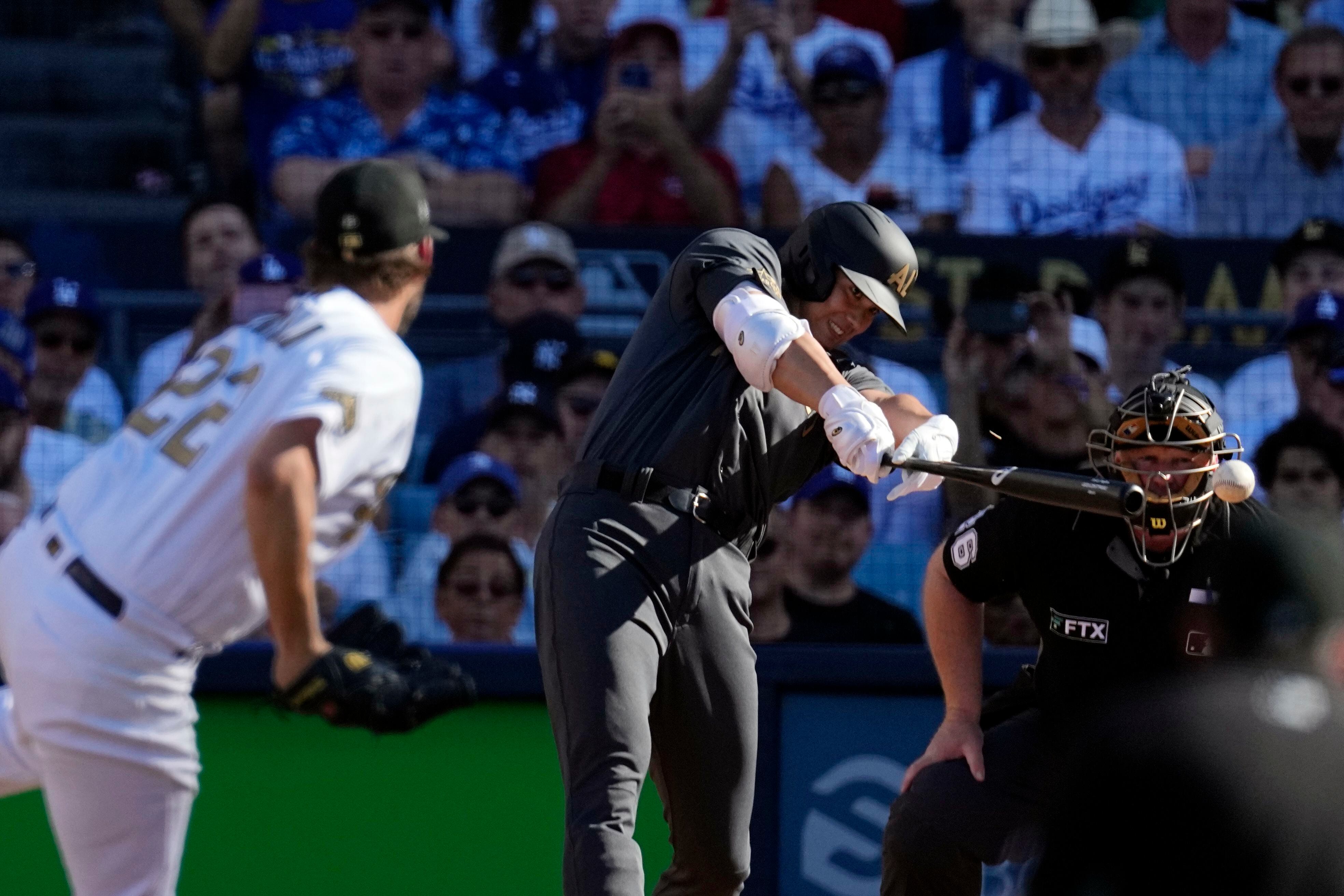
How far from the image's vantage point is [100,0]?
285 inches

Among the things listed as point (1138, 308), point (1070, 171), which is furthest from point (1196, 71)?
point (1138, 308)

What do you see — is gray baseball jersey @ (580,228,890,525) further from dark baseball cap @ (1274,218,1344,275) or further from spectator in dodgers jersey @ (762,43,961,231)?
dark baseball cap @ (1274,218,1344,275)

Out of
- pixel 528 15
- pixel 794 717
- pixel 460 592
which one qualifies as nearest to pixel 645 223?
pixel 528 15

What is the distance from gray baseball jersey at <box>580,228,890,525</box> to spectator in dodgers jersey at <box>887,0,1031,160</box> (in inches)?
121

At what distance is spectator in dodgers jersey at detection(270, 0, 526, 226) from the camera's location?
6219mm

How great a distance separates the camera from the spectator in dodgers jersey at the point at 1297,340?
548 centimetres

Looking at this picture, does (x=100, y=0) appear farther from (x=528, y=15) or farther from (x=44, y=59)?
(x=528, y=15)

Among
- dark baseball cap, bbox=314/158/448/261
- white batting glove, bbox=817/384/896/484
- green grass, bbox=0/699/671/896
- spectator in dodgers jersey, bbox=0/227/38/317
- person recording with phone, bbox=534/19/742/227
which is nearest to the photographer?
dark baseball cap, bbox=314/158/448/261

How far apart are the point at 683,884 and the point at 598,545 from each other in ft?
2.34

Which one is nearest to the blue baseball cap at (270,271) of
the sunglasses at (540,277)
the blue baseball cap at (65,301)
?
the blue baseball cap at (65,301)

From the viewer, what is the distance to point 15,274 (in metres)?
5.91

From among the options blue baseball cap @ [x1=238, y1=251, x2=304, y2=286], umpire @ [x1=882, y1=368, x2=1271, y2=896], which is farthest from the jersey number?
blue baseball cap @ [x1=238, y1=251, x2=304, y2=286]

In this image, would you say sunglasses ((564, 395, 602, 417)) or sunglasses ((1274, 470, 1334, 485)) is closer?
sunglasses ((1274, 470, 1334, 485))

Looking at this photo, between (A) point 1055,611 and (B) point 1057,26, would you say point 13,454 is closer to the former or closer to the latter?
(A) point 1055,611
